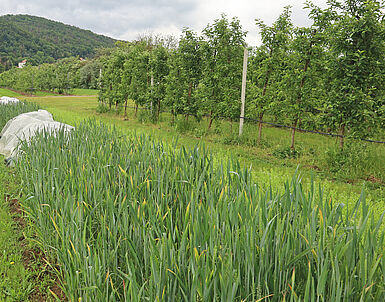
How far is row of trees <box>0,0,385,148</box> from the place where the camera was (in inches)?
190

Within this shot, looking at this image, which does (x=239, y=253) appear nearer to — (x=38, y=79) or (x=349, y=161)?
(x=349, y=161)

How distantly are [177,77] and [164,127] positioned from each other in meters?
1.63

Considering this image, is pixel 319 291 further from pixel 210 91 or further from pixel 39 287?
pixel 210 91

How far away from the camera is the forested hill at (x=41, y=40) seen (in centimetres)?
5378

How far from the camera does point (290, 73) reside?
19.9 ft

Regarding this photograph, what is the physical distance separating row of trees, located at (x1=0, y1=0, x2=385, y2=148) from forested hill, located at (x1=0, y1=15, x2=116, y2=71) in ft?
159

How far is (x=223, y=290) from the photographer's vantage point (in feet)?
3.08

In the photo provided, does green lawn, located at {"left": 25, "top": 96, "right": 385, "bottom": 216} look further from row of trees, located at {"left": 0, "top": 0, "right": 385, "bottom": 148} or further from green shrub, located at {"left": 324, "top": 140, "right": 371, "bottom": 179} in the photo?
row of trees, located at {"left": 0, "top": 0, "right": 385, "bottom": 148}

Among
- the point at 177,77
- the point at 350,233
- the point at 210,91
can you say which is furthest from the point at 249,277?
the point at 177,77

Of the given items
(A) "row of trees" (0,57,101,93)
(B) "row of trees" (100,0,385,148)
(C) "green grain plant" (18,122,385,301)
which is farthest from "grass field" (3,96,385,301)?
(A) "row of trees" (0,57,101,93)

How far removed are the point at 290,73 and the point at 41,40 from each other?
2597 inches

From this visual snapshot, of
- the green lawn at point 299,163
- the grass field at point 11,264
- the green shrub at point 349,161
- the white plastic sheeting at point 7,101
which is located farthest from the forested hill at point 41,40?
the green shrub at point 349,161

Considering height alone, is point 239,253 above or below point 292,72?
below

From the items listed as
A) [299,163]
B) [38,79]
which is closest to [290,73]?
[299,163]
